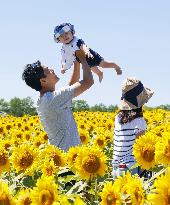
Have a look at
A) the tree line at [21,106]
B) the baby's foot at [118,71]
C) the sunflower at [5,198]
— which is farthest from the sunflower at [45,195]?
the tree line at [21,106]

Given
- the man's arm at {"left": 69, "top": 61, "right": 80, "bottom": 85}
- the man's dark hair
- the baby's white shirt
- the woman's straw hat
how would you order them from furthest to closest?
1. the woman's straw hat
2. the baby's white shirt
3. the man's arm at {"left": 69, "top": 61, "right": 80, "bottom": 85}
4. the man's dark hair

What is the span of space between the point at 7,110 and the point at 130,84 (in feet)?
131

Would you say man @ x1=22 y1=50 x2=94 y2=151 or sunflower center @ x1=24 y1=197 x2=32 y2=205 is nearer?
sunflower center @ x1=24 y1=197 x2=32 y2=205

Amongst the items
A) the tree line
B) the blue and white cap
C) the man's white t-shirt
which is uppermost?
the tree line

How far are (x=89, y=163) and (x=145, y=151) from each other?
0.45 meters

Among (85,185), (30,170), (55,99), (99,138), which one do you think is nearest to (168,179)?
(85,185)

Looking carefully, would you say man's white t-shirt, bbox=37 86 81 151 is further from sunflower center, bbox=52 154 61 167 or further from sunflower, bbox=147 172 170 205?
sunflower, bbox=147 172 170 205

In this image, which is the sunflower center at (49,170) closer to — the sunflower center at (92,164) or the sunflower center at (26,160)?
the sunflower center at (92,164)

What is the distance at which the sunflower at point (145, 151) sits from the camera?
Result: 4.18 meters

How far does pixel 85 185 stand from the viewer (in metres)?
3.94

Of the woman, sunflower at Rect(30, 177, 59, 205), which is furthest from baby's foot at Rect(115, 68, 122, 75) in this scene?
sunflower at Rect(30, 177, 59, 205)

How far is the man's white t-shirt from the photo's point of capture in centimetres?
530

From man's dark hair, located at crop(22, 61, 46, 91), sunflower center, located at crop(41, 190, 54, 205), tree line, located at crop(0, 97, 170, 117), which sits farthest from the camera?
tree line, located at crop(0, 97, 170, 117)

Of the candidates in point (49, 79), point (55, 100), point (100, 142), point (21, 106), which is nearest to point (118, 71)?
point (49, 79)
